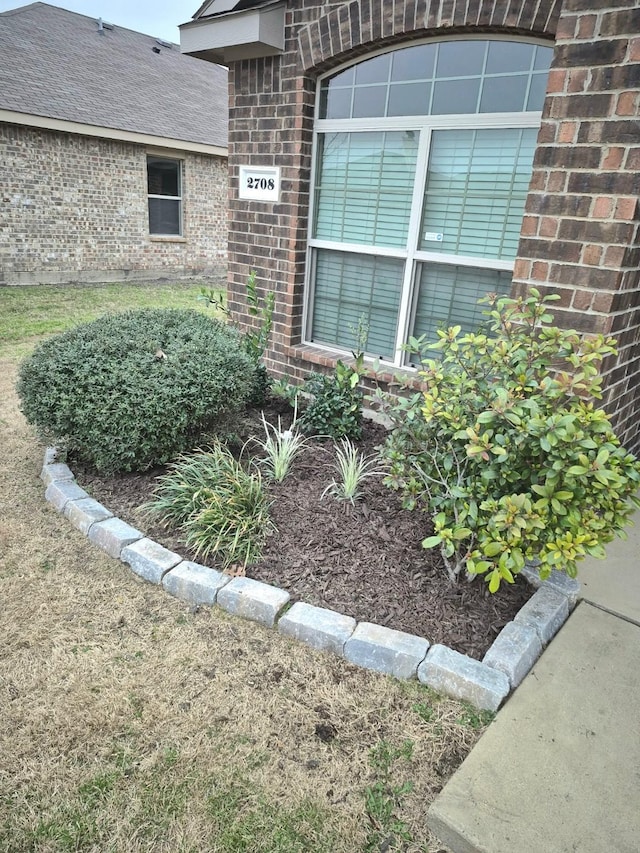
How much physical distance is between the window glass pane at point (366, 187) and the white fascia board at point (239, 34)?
0.79 metres

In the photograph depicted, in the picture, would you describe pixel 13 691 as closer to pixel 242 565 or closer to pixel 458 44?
pixel 242 565

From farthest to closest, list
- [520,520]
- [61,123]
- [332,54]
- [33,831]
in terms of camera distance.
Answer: [61,123]
[332,54]
[520,520]
[33,831]

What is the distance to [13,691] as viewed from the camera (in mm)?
2270

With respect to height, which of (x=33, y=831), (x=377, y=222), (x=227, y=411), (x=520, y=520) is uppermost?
(x=377, y=222)

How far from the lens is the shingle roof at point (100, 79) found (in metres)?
11.8

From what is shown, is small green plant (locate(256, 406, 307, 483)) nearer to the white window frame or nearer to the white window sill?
the white window sill

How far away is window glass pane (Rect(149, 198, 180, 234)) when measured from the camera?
13836mm

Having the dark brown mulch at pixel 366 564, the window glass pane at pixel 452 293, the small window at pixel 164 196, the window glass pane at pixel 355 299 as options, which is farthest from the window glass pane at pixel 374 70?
the small window at pixel 164 196

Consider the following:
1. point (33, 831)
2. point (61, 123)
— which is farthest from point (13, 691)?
point (61, 123)

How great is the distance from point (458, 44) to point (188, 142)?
1132 cm

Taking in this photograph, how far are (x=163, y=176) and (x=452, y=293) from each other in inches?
471

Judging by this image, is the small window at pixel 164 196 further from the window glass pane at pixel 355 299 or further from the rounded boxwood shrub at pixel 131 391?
the rounded boxwood shrub at pixel 131 391

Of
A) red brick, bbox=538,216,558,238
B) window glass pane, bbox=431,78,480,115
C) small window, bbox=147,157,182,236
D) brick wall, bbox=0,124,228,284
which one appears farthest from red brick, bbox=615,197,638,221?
small window, bbox=147,157,182,236

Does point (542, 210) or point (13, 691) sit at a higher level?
point (542, 210)
